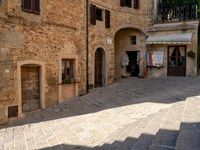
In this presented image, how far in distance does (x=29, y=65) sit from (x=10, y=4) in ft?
7.43

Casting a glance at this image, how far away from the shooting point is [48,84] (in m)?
9.52

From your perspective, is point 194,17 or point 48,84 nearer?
point 48,84

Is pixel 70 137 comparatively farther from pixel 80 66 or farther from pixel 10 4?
pixel 80 66

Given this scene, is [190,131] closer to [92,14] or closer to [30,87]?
[30,87]

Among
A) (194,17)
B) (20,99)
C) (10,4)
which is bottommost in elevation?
(20,99)

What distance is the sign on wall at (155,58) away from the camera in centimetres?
1550

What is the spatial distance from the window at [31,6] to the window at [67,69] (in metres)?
2.66

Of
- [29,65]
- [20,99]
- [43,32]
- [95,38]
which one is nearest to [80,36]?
[95,38]

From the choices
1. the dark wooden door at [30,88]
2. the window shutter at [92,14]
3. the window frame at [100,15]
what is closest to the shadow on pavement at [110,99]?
the dark wooden door at [30,88]

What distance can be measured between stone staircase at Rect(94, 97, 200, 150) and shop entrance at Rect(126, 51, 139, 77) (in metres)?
11.7

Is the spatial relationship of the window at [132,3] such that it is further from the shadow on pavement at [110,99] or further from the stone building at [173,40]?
the shadow on pavement at [110,99]

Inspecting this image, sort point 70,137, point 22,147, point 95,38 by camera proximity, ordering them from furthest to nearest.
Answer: point 95,38, point 70,137, point 22,147

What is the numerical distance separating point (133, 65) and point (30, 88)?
10.0 m

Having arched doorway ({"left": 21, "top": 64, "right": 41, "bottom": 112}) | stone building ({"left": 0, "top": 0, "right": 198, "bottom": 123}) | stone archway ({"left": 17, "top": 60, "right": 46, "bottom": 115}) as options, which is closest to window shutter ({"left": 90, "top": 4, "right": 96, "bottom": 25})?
stone building ({"left": 0, "top": 0, "right": 198, "bottom": 123})
